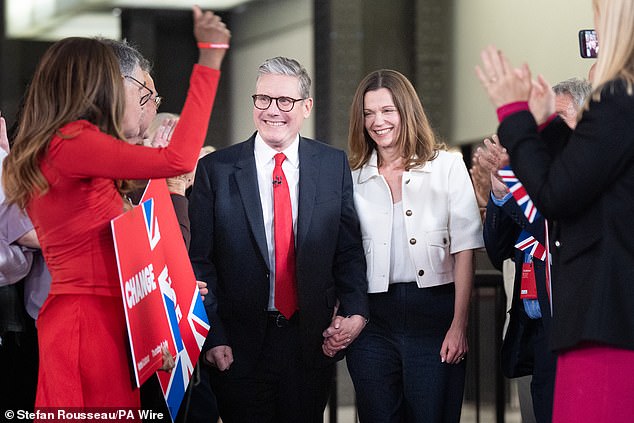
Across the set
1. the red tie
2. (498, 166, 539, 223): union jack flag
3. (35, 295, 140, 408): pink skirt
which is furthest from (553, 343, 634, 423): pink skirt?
the red tie

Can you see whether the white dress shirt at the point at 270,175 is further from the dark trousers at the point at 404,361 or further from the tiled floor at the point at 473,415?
the tiled floor at the point at 473,415

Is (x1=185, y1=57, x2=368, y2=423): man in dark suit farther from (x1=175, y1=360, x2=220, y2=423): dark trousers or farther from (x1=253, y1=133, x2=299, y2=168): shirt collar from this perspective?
(x1=175, y1=360, x2=220, y2=423): dark trousers

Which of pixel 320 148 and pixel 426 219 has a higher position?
pixel 320 148

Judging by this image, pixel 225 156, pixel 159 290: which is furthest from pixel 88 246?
pixel 225 156

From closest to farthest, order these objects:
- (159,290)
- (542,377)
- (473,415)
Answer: (159,290) → (542,377) → (473,415)

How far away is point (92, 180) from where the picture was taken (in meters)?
2.65

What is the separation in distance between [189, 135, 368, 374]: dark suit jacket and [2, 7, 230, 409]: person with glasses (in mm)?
865

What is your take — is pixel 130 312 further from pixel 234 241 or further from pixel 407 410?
pixel 407 410

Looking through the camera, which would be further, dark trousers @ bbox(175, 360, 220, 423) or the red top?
dark trousers @ bbox(175, 360, 220, 423)

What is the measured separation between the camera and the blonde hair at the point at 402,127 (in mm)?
3730

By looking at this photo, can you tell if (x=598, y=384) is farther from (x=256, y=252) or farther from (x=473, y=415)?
(x=473, y=415)

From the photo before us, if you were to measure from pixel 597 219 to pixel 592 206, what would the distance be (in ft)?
0.11

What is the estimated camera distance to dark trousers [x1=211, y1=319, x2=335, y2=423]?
3564 mm

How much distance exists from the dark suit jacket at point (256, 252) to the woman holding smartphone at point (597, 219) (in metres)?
1.29
